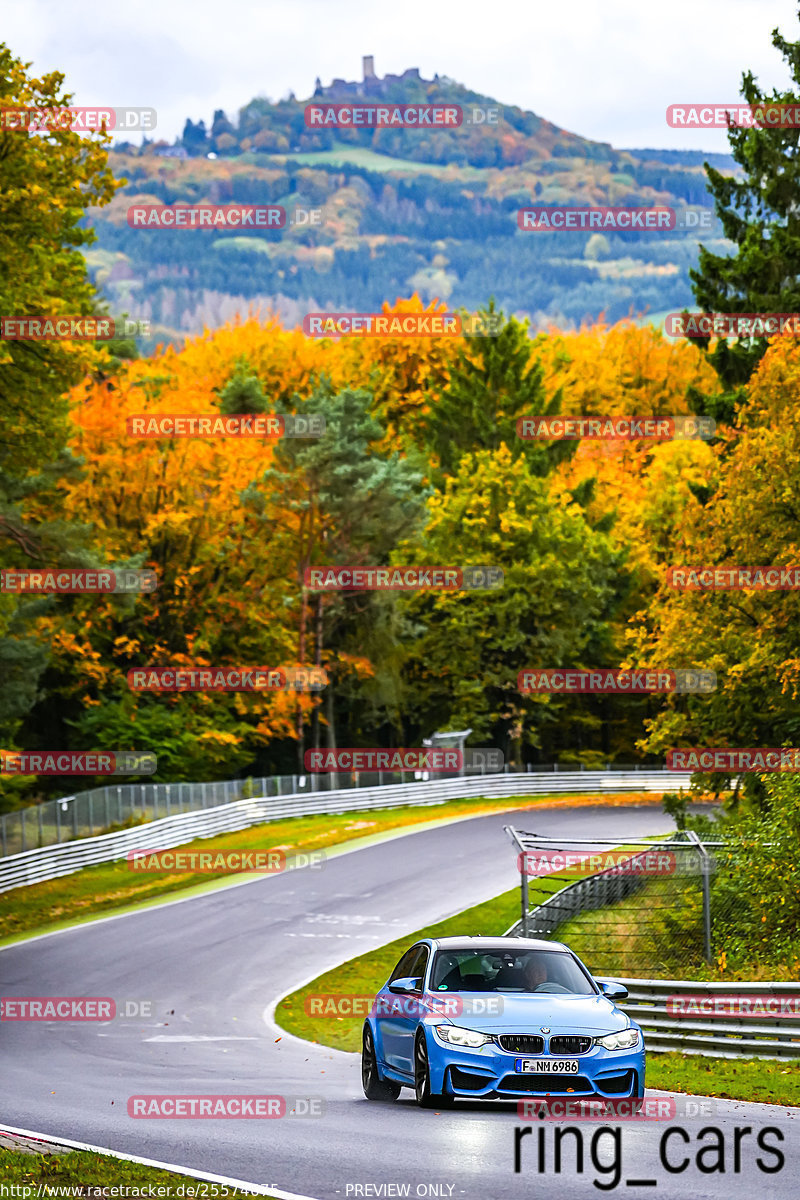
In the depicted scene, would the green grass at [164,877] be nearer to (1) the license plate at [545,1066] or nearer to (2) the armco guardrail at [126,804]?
(2) the armco guardrail at [126,804]

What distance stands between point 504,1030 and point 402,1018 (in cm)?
134

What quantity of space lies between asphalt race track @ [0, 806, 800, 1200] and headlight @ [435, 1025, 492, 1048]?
55 cm

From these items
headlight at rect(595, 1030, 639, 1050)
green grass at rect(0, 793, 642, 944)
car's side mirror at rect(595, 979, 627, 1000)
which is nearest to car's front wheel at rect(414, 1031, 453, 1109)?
headlight at rect(595, 1030, 639, 1050)

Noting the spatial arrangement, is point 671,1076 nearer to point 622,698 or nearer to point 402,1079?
point 402,1079

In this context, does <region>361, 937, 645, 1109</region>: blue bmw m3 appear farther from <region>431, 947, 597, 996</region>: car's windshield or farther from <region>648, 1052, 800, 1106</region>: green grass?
<region>648, 1052, 800, 1106</region>: green grass

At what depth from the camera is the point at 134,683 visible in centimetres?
5500

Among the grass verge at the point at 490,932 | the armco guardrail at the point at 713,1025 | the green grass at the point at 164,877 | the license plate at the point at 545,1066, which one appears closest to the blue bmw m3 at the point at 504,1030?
the license plate at the point at 545,1066

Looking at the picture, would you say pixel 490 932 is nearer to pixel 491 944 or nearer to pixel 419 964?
pixel 419 964

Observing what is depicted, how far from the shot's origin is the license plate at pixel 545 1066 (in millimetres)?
11547

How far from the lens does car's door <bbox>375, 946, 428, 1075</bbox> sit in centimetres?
1260

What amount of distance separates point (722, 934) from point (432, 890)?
1340cm

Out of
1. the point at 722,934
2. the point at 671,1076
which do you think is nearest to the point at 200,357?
the point at 722,934

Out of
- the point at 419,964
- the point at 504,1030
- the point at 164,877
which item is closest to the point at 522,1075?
the point at 504,1030

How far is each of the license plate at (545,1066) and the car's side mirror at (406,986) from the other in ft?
4.88
